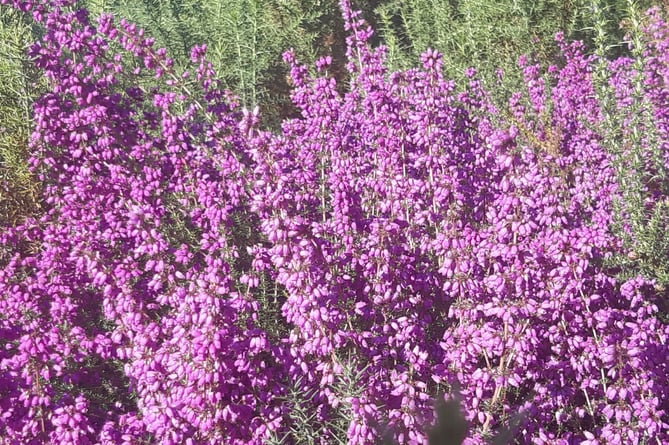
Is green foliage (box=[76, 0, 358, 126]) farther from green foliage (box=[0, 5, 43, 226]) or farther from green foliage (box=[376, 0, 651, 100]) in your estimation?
green foliage (box=[0, 5, 43, 226])

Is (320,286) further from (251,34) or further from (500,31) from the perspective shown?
(500,31)

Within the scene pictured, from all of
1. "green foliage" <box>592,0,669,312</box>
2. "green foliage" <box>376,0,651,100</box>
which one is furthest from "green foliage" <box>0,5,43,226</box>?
"green foliage" <box>592,0,669,312</box>

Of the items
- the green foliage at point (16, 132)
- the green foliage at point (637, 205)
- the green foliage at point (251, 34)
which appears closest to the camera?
the green foliage at point (637, 205)

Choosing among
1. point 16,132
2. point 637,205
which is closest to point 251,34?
point 16,132

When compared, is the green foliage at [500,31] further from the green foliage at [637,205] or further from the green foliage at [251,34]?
the green foliage at [637,205]

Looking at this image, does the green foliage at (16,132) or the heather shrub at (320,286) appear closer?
the heather shrub at (320,286)

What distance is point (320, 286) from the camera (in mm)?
2586

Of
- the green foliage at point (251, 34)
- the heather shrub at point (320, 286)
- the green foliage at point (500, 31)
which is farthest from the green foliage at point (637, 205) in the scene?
the green foliage at point (251, 34)

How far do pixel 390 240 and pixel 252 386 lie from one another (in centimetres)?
90

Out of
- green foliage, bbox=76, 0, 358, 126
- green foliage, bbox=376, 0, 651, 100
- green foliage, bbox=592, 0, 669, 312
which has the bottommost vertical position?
green foliage, bbox=592, 0, 669, 312

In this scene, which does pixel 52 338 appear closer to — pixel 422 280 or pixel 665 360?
pixel 422 280

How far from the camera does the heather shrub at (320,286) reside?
8.55 ft

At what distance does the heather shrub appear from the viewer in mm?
2605

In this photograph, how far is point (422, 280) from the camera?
3.04 m
